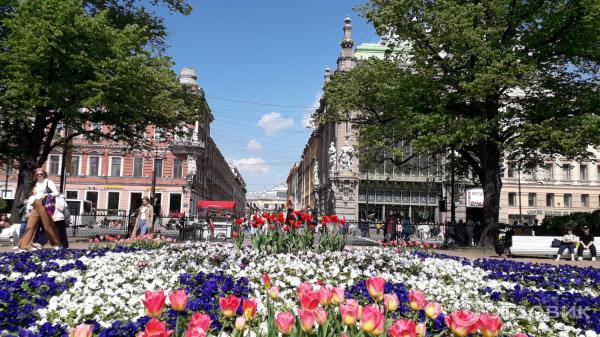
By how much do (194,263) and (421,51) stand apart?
50.4ft

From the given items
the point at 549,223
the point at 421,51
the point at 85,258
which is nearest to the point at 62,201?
the point at 85,258

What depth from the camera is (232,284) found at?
578 centimetres

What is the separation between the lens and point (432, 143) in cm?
1880

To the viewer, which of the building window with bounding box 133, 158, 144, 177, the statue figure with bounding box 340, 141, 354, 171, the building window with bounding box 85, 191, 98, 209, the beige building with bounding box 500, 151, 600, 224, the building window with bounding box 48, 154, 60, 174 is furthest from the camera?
the beige building with bounding box 500, 151, 600, 224

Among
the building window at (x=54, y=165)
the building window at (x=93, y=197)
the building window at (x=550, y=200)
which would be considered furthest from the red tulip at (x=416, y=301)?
the building window at (x=550, y=200)

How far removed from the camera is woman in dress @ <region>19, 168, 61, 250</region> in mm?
11320

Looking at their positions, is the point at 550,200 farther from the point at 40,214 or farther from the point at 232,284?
the point at 232,284

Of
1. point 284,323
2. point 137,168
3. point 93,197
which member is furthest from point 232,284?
point 93,197

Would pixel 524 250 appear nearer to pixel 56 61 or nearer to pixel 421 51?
pixel 421 51

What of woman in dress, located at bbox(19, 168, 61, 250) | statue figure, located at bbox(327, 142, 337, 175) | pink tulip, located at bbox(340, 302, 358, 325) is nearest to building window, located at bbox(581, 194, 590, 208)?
statue figure, located at bbox(327, 142, 337, 175)

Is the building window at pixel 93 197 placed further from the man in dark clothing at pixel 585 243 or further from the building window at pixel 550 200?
the building window at pixel 550 200

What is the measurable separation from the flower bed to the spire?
43.5 m

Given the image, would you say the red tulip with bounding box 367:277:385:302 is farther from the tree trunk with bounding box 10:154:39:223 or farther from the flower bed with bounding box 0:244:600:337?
the tree trunk with bounding box 10:154:39:223

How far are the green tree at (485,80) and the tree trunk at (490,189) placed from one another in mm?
45
